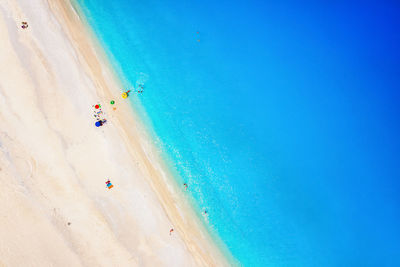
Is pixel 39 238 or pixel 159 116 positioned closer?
pixel 39 238

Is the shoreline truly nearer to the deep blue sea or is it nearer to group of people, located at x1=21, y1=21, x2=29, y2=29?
the deep blue sea

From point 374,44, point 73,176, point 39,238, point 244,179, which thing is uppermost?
point 374,44

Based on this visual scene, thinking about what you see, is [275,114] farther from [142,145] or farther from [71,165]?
[71,165]

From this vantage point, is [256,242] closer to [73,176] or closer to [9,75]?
[73,176]

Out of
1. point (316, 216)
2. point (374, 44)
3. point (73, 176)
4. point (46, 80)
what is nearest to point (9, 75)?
point (46, 80)

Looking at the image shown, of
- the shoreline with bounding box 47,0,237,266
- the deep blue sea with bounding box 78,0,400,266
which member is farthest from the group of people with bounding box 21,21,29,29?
the deep blue sea with bounding box 78,0,400,266

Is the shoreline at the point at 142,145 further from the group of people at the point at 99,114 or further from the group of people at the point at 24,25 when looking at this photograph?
the group of people at the point at 24,25

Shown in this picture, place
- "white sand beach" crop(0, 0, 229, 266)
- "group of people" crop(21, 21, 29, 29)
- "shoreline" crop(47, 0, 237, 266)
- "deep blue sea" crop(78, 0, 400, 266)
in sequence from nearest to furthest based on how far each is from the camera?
"white sand beach" crop(0, 0, 229, 266) < "group of people" crop(21, 21, 29, 29) < "shoreline" crop(47, 0, 237, 266) < "deep blue sea" crop(78, 0, 400, 266)

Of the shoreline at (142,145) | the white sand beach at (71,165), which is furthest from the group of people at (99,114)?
the shoreline at (142,145)
